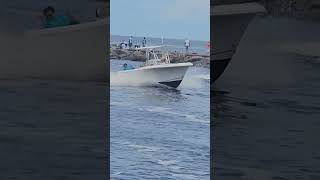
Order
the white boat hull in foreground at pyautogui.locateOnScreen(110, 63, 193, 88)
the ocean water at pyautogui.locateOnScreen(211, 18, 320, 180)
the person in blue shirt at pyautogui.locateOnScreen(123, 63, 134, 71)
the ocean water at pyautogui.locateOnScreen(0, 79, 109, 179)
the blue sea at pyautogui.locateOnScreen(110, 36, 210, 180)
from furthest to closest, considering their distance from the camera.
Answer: the person in blue shirt at pyautogui.locateOnScreen(123, 63, 134, 71) → the white boat hull in foreground at pyautogui.locateOnScreen(110, 63, 193, 88) → the blue sea at pyautogui.locateOnScreen(110, 36, 210, 180) → the ocean water at pyautogui.locateOnScreen(0, 79, 109, 179) → the ocean water at pyautogui.locateOnScreen(211, 18, 320, 180)

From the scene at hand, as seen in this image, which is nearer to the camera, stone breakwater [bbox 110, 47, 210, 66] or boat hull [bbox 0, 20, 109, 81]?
boat hull [bbox 0, 20, 109, 81]

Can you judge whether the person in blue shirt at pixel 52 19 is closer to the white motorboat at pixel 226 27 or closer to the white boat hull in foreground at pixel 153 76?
the white motorboat at pixel 226 27

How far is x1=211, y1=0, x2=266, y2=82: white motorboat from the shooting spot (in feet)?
11.2

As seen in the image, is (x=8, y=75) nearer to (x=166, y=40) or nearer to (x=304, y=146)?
(x=304, y=146)

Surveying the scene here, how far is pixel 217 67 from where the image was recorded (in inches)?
135

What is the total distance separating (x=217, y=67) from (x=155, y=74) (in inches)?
132

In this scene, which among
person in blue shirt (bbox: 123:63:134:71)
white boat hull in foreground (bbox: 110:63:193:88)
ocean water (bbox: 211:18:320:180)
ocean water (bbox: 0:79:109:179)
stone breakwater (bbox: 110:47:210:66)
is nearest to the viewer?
ocean water (bbox: 211:18:320:180)

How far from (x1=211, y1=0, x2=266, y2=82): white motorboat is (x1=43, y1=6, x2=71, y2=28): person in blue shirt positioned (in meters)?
→ 0.91

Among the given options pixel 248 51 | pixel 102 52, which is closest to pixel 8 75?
pixel 102 52

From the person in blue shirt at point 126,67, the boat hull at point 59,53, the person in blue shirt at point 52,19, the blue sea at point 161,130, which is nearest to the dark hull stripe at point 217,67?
the boat hull at point 59,53

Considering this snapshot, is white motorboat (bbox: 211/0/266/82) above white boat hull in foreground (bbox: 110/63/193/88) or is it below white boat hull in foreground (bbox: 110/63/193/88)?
above

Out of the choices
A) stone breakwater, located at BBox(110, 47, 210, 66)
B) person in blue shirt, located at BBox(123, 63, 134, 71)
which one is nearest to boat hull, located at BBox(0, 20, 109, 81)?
stone breakwater, located at BBox(110, 47, 210, 66)

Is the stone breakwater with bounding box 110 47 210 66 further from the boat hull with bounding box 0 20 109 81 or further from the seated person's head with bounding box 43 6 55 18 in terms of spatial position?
the seated person's head with bounding box 43 6 55 18

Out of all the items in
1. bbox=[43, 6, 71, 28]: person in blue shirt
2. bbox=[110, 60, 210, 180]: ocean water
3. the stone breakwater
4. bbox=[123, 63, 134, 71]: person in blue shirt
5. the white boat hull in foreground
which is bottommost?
bbox=[110, 60, 210, 180]: ocean water
